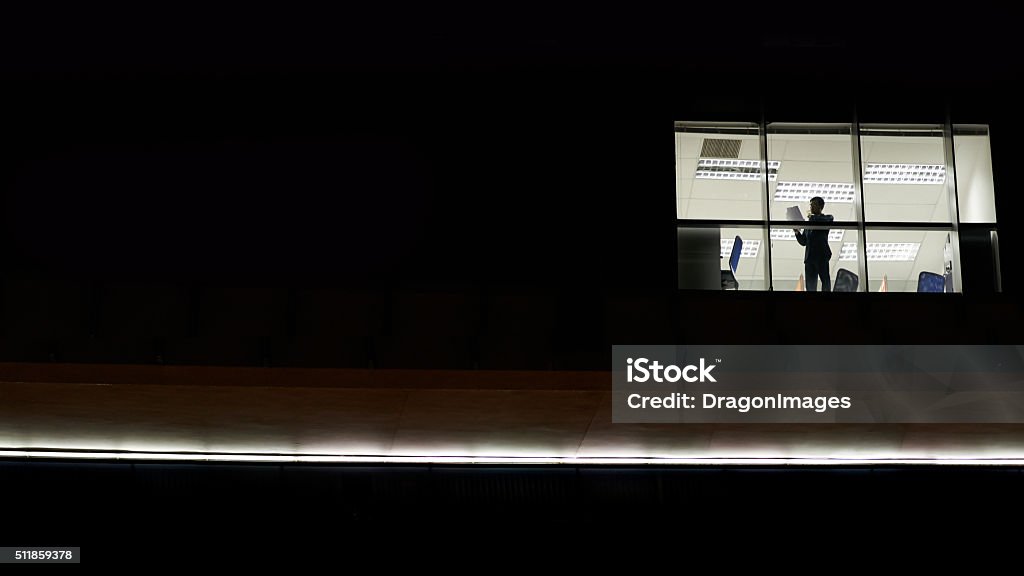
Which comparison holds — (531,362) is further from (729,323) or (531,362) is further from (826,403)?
(826,403)

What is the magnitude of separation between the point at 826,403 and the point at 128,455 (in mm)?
8171

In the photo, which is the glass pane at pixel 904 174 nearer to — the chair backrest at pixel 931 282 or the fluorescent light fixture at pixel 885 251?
the fluorescent light fixture at pixel 885 251

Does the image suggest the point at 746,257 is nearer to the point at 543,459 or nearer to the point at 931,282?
the point at 931,282

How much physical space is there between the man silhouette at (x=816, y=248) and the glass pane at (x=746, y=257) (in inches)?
19.1

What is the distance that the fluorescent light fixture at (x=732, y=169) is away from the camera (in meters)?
12.7

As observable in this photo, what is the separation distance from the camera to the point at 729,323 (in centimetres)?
1125

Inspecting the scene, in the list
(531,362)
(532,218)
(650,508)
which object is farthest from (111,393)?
(650,508)

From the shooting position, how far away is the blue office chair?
486 inches

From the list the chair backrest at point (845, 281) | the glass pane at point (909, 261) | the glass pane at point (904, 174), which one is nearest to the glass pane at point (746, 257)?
the chair backrest at point (845, 281)

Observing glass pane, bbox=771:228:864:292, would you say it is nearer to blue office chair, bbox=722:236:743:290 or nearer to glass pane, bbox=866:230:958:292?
glass pane, bbox=866:230:958:292

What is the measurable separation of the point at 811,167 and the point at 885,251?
132cm

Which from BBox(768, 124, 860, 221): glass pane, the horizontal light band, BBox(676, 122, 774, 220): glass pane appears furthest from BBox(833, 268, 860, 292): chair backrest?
the horizontal light band

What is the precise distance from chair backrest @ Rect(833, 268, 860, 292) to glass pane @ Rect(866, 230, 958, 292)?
175 mm

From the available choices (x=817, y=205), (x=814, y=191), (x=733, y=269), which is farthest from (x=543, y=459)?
(x=814, y=191)
